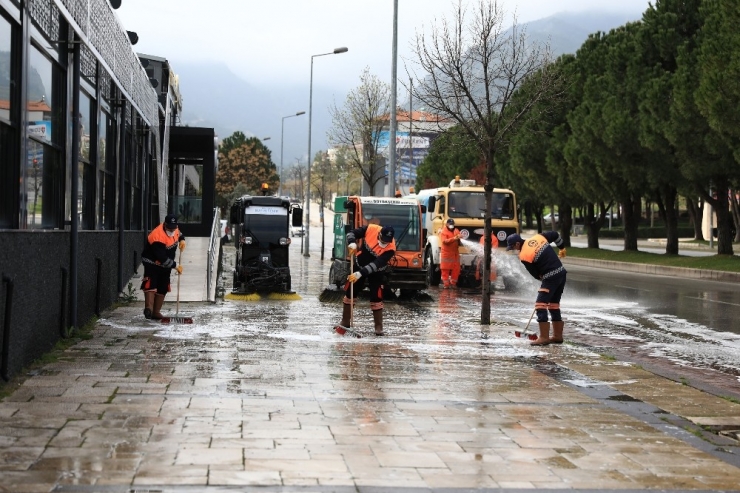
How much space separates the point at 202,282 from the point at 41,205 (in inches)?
409

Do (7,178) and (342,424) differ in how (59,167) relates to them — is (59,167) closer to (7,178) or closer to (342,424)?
(7,178)

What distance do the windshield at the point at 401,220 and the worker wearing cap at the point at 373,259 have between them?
27.5 feet

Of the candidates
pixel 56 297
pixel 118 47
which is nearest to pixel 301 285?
pixel 118 47

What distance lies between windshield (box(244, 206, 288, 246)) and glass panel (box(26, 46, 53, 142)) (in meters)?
10.8

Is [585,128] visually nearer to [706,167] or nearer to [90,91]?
[706,167]

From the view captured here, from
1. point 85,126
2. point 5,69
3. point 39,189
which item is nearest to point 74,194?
point 39,189

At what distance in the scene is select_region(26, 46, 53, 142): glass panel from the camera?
1043 centimetres

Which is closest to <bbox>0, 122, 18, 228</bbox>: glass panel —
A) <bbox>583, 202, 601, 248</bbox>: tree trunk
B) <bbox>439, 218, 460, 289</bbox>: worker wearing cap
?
<bbox>439, 218, 460, 289</bbox>: worker wearing cap

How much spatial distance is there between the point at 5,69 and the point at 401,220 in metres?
15.1

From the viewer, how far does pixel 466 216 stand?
27.9m

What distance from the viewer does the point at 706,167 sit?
118 ft

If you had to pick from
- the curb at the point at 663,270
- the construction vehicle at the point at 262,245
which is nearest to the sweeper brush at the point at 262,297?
the construction vehicle at the point at 262,245

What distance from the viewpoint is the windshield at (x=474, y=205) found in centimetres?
2792

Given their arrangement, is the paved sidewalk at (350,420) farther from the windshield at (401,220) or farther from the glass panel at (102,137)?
the windshield at (401,220)
